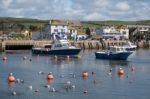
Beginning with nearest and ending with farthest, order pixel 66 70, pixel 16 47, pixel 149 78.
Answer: pixel 149 78 → pixel 66 70 → pixel 16 47

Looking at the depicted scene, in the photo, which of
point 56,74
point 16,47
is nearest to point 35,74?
point 56,74

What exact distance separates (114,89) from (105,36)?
14365 centimetres

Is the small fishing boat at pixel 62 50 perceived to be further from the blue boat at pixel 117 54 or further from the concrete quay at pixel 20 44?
the concrete quay at pixel 20 44

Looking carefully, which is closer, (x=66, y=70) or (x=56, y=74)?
(x=56, y=74)

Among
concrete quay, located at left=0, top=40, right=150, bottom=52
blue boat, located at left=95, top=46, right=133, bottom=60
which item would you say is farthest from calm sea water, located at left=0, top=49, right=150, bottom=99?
concrete quay, located at left=0, top=40, right=150, bottom=52

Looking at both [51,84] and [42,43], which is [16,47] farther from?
[51,84]

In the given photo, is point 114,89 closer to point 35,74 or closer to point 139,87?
point 139,87

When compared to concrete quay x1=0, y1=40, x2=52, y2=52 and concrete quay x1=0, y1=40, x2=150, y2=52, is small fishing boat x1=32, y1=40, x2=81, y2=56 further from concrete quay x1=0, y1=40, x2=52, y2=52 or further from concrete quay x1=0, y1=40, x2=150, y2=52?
concrete quay x1=0, y1=40, x2=52, y2=52

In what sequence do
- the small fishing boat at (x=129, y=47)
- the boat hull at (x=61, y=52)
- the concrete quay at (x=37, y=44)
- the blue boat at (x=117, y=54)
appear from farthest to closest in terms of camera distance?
the concrete quay at (x=37, y=44)
the small fishing boat at (x=129, y=47)
the boat hull at (x=61, y=52)
the blue boat at (x=117, y=54)

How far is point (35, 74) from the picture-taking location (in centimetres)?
6869

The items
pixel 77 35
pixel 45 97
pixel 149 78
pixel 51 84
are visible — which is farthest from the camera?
pixel 77 35

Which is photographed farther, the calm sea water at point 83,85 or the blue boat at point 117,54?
the blue boat at point 117,54

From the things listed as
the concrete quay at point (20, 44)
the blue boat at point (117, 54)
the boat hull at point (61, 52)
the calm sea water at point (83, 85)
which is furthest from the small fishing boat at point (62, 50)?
the calm sea water at point (83, 85)

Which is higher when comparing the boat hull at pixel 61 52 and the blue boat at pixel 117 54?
the blue boat at pixel 117 54
